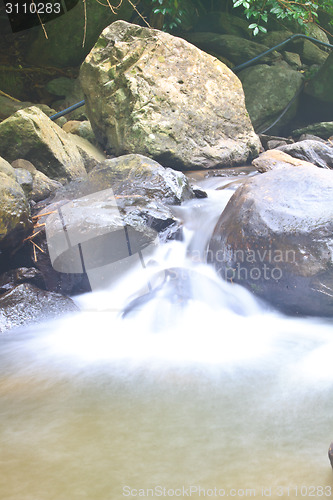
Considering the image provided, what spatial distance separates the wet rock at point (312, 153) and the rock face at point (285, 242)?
200 centimetres

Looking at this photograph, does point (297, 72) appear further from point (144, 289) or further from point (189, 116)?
point (144, 289)

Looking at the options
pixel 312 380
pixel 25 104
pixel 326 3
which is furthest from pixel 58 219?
pixel 326 3

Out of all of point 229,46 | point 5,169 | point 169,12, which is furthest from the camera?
point 229,46

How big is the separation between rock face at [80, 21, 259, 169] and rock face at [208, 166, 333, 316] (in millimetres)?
2286

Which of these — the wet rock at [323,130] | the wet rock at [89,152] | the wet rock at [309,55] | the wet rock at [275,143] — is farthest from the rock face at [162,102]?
the wet rock at [309,55]

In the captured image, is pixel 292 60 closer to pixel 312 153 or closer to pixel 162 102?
pixel 312 153

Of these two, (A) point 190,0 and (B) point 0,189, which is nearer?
(B) point 0,189

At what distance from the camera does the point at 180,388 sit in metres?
2.15

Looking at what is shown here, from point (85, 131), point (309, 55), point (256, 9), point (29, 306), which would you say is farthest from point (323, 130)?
point (29, 306)

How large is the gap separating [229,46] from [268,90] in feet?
4.15

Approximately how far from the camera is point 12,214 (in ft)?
10.8

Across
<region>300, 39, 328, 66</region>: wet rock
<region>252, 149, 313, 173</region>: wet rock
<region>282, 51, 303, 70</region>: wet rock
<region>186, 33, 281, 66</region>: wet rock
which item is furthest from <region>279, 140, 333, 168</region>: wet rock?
<region>300, 39, 328, 66</region>: wet rock

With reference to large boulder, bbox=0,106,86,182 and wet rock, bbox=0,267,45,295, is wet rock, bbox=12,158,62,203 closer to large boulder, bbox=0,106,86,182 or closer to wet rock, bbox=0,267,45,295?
large boulder, bbox=0,106,86,182

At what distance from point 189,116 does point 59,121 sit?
9.60 feet
